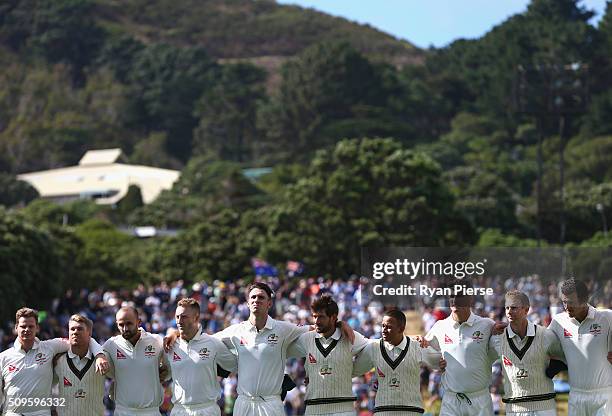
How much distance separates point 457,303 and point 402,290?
A: 1616 mm

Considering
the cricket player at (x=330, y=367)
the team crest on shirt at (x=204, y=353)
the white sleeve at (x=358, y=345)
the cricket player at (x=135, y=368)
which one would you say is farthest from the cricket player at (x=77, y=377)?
the white sleeve at (x=358, y=345)

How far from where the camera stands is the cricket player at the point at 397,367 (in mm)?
16719

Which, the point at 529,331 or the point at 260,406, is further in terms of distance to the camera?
the point at 260,406

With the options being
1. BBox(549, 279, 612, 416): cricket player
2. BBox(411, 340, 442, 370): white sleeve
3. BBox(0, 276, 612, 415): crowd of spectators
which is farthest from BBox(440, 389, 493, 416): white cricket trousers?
BBox(0, 276, 612, 415): crowd of spectators

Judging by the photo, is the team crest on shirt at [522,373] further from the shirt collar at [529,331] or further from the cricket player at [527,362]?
the shirt collar at [529,331]

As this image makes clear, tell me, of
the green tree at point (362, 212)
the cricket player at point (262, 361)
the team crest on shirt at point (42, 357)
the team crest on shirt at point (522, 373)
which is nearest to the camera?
the team crest on shirt at point (522, 373)

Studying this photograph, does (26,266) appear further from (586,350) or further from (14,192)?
(14,192)

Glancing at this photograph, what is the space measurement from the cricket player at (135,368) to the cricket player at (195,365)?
7.8 inches

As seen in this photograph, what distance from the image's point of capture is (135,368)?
17.1 metres

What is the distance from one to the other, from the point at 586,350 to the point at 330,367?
280cm

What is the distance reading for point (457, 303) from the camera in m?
16.8

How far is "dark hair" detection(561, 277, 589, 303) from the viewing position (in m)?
16.3

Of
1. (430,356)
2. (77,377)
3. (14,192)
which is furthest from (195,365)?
(14,192)

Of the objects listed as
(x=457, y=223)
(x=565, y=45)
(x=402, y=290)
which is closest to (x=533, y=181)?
(x=565, y=45)
